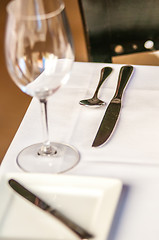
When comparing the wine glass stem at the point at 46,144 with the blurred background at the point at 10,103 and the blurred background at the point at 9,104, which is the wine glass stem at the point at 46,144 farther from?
the blurred background at the point at 9,104

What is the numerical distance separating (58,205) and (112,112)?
30 cm

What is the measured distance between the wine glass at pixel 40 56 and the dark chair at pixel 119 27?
70 centimetres

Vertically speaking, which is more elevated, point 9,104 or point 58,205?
point 58,205

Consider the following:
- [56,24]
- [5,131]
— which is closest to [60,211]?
[56,24]

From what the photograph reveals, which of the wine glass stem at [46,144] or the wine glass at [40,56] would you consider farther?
Result: the wine glass stem at [46,144]

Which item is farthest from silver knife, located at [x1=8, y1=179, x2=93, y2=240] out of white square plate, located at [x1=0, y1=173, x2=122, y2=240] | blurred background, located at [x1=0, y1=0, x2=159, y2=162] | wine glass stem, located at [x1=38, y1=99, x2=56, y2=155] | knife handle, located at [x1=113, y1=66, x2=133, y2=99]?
blurred background, located at [x1=0, y1=0, x2=159, y2=162]

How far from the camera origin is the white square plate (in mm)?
612

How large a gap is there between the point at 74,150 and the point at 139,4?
2.71 ft

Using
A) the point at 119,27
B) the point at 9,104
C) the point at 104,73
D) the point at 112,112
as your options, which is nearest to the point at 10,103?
the point at 9,104

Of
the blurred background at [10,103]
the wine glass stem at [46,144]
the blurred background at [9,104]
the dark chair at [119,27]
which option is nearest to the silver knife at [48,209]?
the wine glass stem at [46,144]

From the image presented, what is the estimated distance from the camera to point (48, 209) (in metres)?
0.65

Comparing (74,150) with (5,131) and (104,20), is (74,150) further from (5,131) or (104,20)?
(5,131)

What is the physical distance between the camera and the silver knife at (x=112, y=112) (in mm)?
827

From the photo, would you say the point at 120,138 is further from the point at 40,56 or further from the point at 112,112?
the point at 40,56
